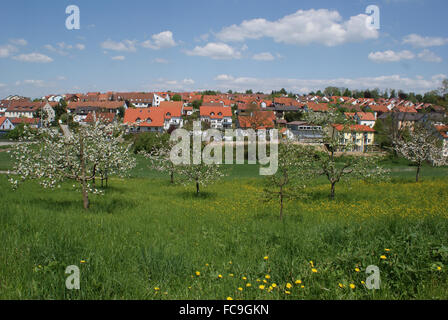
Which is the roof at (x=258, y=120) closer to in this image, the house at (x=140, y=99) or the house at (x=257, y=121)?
the house at (x=257, y=121)

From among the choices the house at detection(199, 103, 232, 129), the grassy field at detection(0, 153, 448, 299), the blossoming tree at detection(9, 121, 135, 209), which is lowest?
the grassy field at detection(0, 153, 448, 299)

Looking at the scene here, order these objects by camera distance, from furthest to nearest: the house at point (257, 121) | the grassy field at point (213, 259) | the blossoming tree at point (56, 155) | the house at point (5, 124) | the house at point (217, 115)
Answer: the house at point (217, 115) < the house at point (5, 124) < the house at point (257, 121) < the blossoming tree at point (56, 155) < the grassy field at point (213, 259)

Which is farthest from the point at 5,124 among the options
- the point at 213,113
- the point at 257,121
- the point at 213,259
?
the point at 213,259

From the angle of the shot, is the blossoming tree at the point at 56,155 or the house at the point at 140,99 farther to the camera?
the house at the point at 140,99

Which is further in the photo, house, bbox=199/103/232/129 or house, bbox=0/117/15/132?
house, bbox=199/103/232/129

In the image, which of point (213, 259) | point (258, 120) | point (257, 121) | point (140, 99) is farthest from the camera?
point (140, 99)

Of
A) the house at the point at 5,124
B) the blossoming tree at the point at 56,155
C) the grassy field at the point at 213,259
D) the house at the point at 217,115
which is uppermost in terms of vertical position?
the house at the point at 217,115

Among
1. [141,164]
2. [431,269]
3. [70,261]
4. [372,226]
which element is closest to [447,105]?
[372,226]

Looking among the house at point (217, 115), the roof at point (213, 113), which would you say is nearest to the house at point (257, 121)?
the house at point (217, 115)

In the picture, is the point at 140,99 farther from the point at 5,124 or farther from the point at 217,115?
the point at 217,115

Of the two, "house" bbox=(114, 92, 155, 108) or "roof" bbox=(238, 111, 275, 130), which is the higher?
"house" bbox=(114, 92, 155, 108)

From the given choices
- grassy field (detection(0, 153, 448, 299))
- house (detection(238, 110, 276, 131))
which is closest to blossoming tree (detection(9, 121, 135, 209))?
grassy field (detection(0, 153, 448, 299))

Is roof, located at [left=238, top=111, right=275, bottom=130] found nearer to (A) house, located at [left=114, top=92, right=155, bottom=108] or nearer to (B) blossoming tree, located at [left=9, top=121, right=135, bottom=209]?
(A) house, located at [left=114, top=92, right=155, bottom=108]
